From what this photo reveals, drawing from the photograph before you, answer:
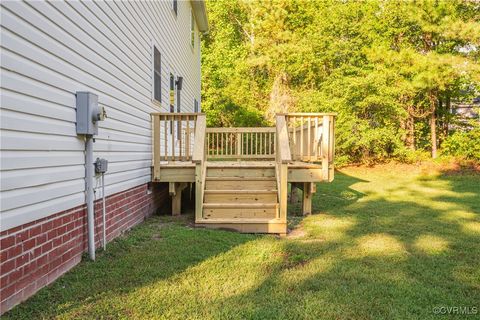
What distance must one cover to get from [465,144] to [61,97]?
1516 cm

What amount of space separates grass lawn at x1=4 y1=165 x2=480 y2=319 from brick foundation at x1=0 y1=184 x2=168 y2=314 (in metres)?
0.12

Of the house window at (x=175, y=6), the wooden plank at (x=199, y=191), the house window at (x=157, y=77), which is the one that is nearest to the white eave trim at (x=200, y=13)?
the house window at (x=175, y=6)

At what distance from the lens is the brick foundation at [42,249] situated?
2.64 metres

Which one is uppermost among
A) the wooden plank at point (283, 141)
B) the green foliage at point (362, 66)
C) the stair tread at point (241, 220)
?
the green foliage at point (362, 66)

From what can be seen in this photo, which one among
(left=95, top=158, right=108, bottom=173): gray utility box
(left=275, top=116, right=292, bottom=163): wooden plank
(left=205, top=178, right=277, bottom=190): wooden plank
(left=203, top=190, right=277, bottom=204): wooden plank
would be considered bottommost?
(left=203, top=190, right=277, bottom=204): wooden plank

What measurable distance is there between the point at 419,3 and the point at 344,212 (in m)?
11.4

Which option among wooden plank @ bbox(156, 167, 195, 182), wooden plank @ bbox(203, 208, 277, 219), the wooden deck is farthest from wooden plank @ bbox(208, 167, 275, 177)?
wooden plank @ bbox(203, 208, 277, 219)

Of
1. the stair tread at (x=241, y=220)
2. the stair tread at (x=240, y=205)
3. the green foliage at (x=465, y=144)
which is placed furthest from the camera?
the green foliage at (x=465, y=144)

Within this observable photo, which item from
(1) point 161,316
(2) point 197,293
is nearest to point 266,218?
(2) point 197,293

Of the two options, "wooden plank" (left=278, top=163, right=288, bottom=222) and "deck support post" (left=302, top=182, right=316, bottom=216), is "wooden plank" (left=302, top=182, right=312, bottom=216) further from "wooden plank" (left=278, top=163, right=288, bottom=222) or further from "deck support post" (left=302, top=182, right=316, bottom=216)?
"wooden plank" (left=278, top=163, right=288, bottom=222)

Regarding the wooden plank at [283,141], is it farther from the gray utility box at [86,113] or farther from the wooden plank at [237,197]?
the gray utility box at [86,113]

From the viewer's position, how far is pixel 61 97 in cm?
342

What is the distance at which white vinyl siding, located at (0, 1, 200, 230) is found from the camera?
2.69 m

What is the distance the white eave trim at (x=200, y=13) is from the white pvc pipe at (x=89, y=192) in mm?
9879
